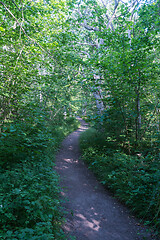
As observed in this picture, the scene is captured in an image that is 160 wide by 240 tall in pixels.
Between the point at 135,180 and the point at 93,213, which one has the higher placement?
the point at 135,180

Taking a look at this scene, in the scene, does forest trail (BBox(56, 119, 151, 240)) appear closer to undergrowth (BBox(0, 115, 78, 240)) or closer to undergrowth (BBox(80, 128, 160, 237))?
undergrowth (BBox(80, 128, 160, 237))

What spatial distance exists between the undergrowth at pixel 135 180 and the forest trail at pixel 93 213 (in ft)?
0.98

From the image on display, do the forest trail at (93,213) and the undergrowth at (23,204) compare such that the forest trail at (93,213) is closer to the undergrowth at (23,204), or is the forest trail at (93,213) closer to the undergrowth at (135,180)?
the undergrowth at (135,180)

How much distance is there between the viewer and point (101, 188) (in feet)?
17.3

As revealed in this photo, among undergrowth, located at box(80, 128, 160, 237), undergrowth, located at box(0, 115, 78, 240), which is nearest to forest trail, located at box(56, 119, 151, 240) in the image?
undergrowth, located at box(80, 128, 160, 237)

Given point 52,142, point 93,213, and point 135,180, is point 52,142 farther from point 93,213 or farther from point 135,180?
point 135,180

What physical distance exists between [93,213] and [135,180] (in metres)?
1.70

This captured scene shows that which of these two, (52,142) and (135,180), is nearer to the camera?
(135,180)

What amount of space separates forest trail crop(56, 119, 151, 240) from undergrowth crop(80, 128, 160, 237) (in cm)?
30

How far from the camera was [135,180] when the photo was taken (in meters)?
4.64

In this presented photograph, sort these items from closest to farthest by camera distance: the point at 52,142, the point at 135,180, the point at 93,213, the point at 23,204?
the point at 23,204
the point at 93,213
the point at 135,180
the point at 52,142

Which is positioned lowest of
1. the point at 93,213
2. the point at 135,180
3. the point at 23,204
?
the point at 93,213

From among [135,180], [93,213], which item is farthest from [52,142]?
[135,180]

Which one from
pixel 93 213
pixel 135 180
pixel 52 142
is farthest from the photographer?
pixel 52 142
